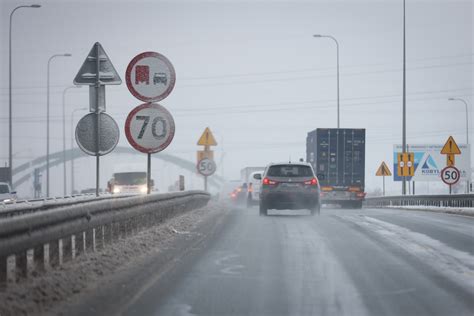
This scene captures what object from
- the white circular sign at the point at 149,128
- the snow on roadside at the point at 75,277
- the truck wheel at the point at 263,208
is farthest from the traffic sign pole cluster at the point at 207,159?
the white circular sign at the point at 149,128

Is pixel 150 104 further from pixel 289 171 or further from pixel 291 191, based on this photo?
pixel 289 171

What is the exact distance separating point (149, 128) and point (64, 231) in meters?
4.85

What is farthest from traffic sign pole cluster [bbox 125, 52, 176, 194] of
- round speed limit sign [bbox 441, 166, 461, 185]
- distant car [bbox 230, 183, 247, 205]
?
distant car [bbox 230, 183, 247, 205]

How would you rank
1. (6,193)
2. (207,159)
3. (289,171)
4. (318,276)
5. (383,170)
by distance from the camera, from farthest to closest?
(383,170) < (6,193) < (207,159) < (289,171) < (318,276)

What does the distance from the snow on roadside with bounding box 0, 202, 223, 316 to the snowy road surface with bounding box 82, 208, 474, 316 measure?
0.53m

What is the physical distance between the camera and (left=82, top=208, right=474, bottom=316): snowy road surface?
27.6 feet

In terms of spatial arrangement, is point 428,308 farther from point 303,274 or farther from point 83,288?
point 83,288

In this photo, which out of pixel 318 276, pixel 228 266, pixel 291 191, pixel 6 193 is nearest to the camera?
pixel 318 276

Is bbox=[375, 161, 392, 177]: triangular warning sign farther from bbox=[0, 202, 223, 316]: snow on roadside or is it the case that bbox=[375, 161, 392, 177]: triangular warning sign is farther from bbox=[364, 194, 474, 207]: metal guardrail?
bbox=[0, 202, 223, 316]: snow on roadside

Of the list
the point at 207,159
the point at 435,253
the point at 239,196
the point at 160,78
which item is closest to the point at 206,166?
the point at 207,159

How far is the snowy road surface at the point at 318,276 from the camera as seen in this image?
841cm

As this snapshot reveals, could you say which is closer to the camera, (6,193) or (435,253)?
(435,253)

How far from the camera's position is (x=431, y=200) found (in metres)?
37.5

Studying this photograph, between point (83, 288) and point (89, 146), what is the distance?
4521 mm
